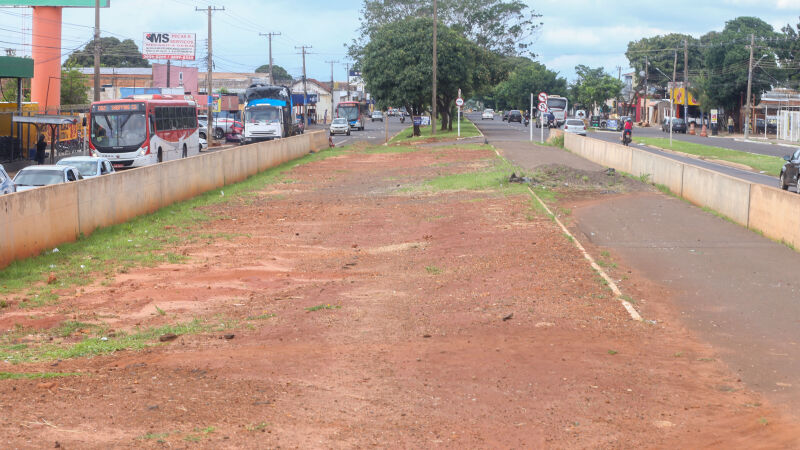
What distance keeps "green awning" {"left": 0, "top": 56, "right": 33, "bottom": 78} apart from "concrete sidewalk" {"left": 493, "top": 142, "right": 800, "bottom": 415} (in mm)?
29883

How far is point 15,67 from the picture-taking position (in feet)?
138

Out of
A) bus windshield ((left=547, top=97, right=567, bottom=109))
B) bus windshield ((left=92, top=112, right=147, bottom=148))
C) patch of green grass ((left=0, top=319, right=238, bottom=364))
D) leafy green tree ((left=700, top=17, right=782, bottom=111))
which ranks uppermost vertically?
leafy green tree ((left=700, top=17, right=782, bottom=111))

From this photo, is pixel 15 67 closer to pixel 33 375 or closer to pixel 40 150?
pixel 40 150

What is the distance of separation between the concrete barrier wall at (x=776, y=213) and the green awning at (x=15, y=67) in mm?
34893

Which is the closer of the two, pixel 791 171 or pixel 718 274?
pixel 718 274

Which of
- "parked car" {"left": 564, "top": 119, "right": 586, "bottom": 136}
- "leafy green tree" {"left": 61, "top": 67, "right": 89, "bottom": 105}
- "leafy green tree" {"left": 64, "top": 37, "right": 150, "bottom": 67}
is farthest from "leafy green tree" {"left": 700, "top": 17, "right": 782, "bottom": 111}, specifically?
"leafy green tree" {"left": 64, "top": 37, "right": 150, "bottom": 67}

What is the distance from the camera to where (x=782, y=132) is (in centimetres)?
6981

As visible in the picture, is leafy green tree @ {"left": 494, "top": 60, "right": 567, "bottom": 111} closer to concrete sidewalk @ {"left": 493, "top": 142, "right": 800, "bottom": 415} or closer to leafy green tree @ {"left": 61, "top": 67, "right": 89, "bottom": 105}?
leafy green tree @ {"left": 61, "top": 67, "right": 89, "bottom": 105}

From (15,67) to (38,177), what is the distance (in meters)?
23.2

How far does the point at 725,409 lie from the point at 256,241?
12.4 m

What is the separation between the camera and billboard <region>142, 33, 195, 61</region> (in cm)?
8588

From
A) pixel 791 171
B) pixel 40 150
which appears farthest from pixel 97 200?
pixel 40 150

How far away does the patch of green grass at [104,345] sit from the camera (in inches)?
373

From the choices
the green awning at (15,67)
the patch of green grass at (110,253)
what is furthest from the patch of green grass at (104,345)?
the green awning at (15,67)
